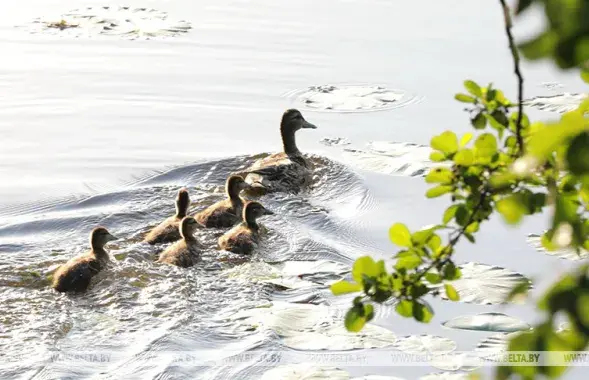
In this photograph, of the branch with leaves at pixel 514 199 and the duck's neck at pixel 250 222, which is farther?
the duck's neck at pixel 250 222

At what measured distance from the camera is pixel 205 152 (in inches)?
344

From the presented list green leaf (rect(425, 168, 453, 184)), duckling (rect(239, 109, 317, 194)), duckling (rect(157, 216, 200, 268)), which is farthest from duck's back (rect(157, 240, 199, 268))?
green leaf (rect(425, 168, 453, 184))

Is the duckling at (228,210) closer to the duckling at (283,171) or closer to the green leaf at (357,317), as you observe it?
the duckling at (283,171)

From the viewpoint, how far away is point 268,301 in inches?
230

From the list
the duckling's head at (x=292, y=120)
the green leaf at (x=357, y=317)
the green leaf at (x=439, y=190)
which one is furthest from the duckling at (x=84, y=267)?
the green leaf at (x=357, y=317)

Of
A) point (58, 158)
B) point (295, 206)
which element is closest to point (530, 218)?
point (295, 206)

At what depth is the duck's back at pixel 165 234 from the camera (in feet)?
22.9

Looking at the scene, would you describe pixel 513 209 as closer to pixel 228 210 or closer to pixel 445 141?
pixel 445 141

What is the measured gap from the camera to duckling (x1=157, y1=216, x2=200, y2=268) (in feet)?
21.4

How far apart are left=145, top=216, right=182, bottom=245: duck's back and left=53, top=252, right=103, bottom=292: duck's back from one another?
2.34 feet

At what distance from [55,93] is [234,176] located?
3144 mm

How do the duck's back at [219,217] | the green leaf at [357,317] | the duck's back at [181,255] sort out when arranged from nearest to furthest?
the green leaf at [357,317], the duck's back at [181,255], the duck's back at [219,217]

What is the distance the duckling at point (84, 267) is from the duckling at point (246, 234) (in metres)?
0.82

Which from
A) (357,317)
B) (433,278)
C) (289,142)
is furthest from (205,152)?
(357,317)
